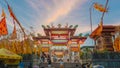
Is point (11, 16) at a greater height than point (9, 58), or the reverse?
point (11, 16)

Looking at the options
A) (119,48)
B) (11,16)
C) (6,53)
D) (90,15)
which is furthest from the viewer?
(119,48)

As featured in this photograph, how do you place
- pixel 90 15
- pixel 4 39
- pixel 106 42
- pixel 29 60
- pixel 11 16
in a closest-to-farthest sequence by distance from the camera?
pixel 29 60, pixel 11 16, pixel 90 15, pixel 4 39, pixel 106 42

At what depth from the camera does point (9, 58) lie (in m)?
19.9

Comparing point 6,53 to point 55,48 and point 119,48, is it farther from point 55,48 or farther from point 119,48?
point 55,48

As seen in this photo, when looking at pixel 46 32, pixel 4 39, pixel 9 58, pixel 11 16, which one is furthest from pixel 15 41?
pixel 9 58

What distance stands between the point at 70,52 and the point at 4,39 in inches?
918

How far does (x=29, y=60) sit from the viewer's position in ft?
113

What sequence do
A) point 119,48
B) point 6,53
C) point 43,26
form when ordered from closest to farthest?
point 6,53
point 119,48
point 43,26

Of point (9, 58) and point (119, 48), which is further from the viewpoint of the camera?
point (119, 48)

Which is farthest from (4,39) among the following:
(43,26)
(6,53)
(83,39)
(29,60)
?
(6,53)

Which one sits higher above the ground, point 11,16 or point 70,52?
point 11,16

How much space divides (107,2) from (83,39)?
37.8 m

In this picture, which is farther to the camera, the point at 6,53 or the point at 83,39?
the point at 83,39

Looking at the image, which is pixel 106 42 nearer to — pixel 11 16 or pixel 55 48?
pixel 55 48
